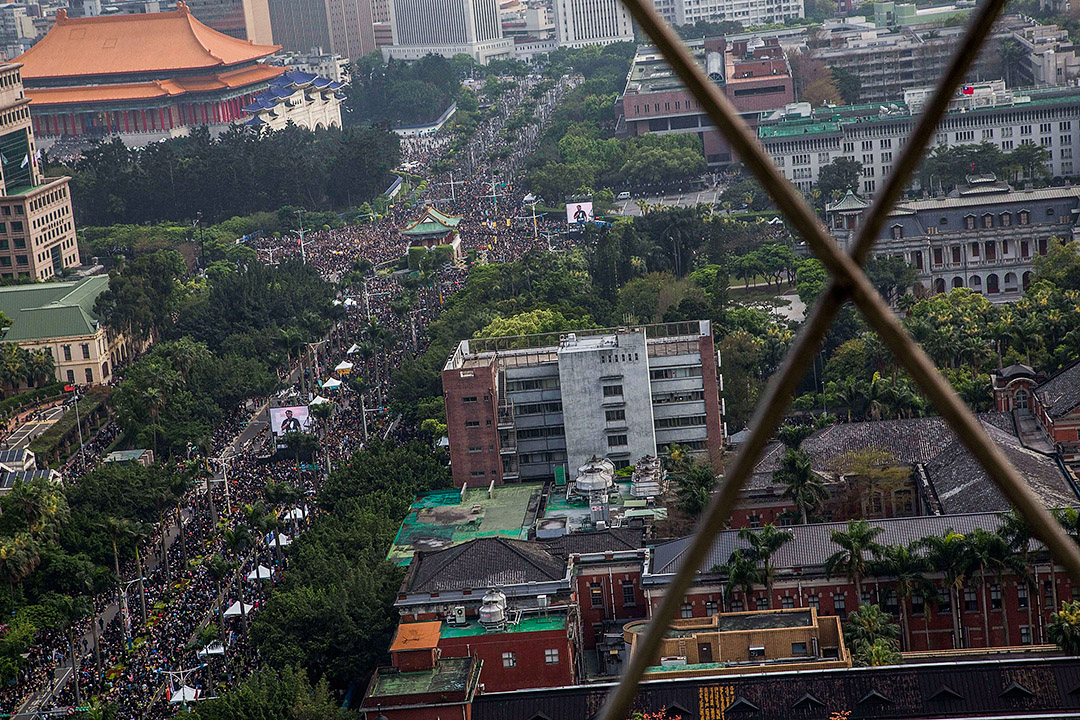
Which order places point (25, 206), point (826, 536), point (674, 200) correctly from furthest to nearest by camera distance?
1. point (674, 200)
2. point (25, 206)
3. point (826, 536)

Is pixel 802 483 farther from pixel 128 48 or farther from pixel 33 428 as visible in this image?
pixel 128 48

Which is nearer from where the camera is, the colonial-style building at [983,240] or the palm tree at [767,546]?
the palm tree at [767,546]

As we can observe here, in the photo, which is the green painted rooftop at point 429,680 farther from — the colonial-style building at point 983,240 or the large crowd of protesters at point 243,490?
the colonial-style building at point 983,240

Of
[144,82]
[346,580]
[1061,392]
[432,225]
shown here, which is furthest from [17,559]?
[144,82]

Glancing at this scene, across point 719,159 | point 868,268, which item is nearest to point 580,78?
point 719,159

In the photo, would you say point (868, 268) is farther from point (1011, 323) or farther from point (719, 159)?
point (719, 159)

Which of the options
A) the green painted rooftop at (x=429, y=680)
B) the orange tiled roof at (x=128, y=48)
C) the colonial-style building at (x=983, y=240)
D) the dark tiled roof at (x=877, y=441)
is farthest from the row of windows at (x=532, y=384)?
the orange tiled roof at (x=128, y=48)

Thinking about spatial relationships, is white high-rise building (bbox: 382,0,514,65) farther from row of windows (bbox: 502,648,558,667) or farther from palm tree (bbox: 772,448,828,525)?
row of windows (bbox: 502,648,558,667)
